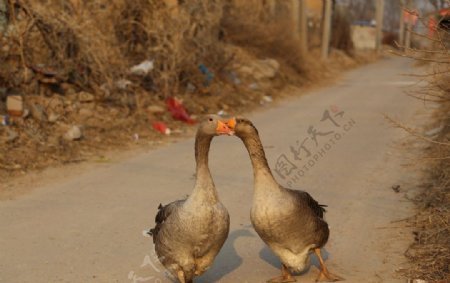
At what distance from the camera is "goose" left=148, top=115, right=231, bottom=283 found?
413 cm

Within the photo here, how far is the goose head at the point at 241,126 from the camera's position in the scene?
14.4 feet

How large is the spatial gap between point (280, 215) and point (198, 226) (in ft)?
1.97

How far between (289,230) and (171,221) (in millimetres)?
830

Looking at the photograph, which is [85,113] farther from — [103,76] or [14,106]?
[14,106]

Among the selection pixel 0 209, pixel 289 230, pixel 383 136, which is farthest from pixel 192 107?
pixel 289 230

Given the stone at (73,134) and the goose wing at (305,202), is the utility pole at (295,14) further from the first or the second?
the goose wing at (305,202)

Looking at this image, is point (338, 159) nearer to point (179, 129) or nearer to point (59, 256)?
point (179, 129)

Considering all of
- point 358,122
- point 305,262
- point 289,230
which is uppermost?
point 289,230

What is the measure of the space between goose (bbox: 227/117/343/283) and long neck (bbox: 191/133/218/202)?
23 cm

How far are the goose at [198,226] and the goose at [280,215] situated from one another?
0.79ft

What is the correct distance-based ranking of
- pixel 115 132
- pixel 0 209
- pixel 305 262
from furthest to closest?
pixel 115 132 → pixel 0 209 → pixel 305 262

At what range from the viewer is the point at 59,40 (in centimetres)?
1171

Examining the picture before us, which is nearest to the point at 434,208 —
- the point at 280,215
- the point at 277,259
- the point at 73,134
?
the point at 277,259

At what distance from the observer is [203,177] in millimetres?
4234
